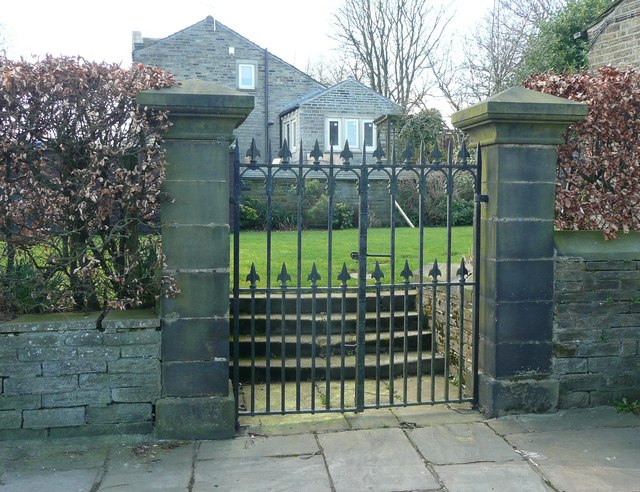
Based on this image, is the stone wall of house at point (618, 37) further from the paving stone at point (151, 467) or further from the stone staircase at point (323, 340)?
the paving stone at point (151, 467)

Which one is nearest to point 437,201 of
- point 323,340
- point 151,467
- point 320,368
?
A: point 323,340

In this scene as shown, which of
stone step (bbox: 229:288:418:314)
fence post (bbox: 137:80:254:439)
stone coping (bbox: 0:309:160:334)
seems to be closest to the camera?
stone coping (bbox: 0:309:160:334)

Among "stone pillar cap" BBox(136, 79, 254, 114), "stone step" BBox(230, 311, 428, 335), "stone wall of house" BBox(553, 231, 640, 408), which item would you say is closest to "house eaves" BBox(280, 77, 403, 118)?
"stone step" BBox(230, 311, 428, 335)

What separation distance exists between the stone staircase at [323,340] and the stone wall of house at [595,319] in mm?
1287

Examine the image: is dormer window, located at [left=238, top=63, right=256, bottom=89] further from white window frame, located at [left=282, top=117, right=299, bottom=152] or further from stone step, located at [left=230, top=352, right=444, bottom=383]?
stone step, located at [left=230, top=352, right=444, bottom=383]

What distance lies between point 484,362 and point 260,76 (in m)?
24.0

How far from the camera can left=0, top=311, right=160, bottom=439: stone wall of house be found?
4184 mm

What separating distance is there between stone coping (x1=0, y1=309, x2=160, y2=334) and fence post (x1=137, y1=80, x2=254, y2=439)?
164mm

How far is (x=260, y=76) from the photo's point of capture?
27.2 metres

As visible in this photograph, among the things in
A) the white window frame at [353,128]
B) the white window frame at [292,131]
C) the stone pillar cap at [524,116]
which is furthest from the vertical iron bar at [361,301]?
the white window frame at [353,128]

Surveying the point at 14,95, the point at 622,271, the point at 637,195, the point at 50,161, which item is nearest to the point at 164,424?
the point at 50,161

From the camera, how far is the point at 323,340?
6.05 m

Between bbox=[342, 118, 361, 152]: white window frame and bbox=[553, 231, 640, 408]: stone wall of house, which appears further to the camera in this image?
bbox=[342, 118, 361, 152]: white window frame

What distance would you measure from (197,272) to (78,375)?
104 cm
